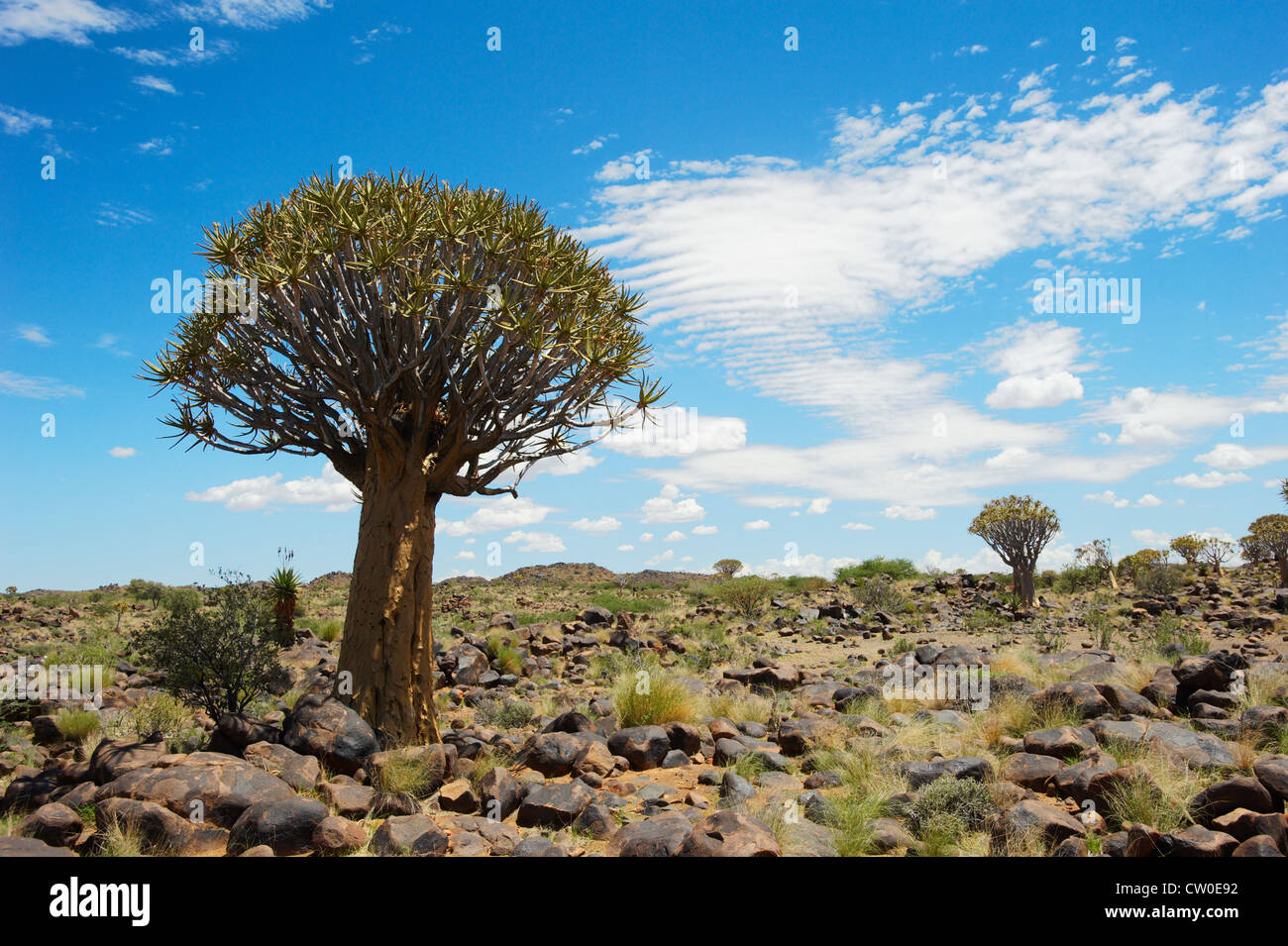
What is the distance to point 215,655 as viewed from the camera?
394 inches

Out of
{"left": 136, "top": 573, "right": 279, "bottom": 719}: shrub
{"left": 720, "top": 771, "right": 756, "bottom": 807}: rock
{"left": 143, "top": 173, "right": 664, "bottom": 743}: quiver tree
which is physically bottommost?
{"left": 720, "top": 771, "right": 756, "bottom": 807}: rock

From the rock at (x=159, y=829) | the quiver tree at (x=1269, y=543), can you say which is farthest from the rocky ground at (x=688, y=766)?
the quiver tree at (x=1269, y=543)

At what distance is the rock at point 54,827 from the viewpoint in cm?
601

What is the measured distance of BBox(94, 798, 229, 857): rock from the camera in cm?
596

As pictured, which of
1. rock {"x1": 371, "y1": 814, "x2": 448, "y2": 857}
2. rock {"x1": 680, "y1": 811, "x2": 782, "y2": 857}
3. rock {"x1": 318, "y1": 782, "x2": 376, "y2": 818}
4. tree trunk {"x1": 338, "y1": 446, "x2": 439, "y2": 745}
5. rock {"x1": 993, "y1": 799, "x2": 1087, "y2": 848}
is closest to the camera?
rock {"x1": 680, "y1": 811, "x2": 782, "y2": 857}

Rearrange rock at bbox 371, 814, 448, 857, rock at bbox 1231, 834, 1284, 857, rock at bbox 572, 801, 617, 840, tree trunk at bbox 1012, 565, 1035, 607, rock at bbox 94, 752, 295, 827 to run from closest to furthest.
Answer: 1. rock at bbox 1231, 834, 1284, 857
2. rock at bbox 371, 814, 448, 857
3. rock at bbox 94, 752, 295, 827
4. rock at bbox 572, 801, 617, 840
5. tree trunk at bbox 1012, 565, 1035, 607

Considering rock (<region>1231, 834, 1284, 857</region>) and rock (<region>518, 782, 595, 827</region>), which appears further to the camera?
rock (<region>518, 782, 595, 827</region>)

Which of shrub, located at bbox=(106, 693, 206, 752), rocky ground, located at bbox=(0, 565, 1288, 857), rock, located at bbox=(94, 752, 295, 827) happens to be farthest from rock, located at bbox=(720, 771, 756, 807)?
shrub, located at bbox=(106, 693, 206, 752)

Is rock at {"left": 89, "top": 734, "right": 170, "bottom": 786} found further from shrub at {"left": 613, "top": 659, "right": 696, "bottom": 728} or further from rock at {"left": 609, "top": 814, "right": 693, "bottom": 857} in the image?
shrub at {"left": 613, "top": 659, "right": 696, "bottom": 728}

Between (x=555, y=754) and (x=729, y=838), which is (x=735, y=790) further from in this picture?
(x=555, y=754)

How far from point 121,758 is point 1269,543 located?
129ft

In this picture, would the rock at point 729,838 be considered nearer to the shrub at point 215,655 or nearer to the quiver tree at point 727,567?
the shrub at point 215,655

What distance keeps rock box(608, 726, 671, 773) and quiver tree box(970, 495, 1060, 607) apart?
896 inches
